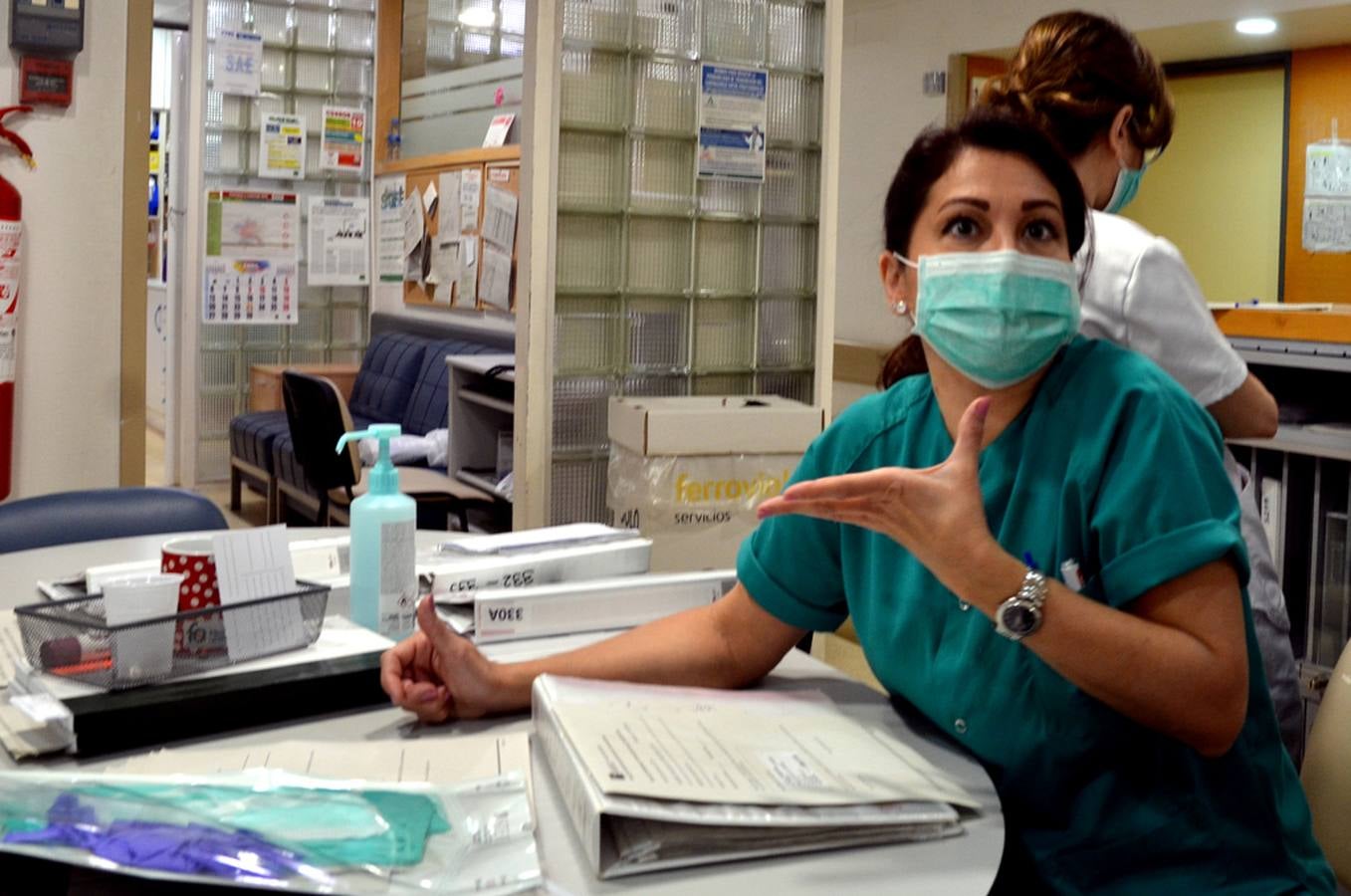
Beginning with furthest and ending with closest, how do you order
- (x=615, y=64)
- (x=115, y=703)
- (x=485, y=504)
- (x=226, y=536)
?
(x=485, y=504)
(x=615, y=64)
(x=226, y=536)
(x=115, y=703)

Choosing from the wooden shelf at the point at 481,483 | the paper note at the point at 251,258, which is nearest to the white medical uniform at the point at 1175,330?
the wooden shelf at the point at 481,483

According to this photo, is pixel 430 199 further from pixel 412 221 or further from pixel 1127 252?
pixel 1127 252

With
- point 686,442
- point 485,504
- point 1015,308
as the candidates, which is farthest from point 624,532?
point 485,504

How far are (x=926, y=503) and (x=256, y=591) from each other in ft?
2.58

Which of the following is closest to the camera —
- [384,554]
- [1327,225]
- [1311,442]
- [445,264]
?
[384,554]

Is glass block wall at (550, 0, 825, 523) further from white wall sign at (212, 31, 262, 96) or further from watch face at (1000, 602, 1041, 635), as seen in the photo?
white wall sign at (212, 31, 262, 96)

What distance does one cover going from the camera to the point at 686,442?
11.2 feet

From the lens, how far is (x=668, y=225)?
379cm

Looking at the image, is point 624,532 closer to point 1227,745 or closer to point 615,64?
point 1227,745

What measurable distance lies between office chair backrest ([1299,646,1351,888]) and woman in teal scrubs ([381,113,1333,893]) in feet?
0.92

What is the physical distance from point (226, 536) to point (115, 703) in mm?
268

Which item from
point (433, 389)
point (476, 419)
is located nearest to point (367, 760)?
point (476, 419)

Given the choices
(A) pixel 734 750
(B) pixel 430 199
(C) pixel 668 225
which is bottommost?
(A) pixel 734 750

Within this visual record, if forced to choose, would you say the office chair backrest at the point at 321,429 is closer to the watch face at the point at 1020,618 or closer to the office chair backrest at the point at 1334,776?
the office chair backrest at the point at 1334,776
